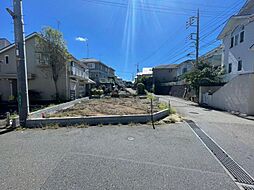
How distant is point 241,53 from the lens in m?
15.3

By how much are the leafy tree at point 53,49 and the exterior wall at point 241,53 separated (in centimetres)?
1701

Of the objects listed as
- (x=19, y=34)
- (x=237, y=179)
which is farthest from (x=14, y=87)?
(x=237, y=179)

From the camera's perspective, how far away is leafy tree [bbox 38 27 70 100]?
608 inches

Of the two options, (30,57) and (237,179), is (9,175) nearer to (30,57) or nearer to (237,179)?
(237,179)

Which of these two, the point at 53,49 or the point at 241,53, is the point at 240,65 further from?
the point at 53,49

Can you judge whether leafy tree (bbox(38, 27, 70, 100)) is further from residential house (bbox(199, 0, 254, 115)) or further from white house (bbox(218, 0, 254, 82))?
white house (bbox(218, 0, 254, 82))

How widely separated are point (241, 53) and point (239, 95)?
6.98 metres

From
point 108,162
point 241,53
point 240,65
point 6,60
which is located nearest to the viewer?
point 108,162

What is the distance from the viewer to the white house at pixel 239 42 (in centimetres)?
1427

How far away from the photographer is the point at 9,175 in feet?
10.6

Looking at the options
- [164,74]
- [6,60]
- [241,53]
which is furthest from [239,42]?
[164,74]

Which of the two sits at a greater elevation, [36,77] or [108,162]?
[36,77]

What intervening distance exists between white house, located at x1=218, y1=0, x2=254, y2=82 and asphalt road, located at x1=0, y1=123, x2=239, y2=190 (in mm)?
12959

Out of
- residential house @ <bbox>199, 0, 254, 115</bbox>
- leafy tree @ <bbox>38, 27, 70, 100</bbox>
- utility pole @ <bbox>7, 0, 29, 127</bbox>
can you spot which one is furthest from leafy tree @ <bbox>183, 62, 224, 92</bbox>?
utility pole @ <bbox>7, 0, 29, 127</bbox>
